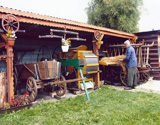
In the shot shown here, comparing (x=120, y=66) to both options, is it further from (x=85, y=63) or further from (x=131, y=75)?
(x=85, y=63)

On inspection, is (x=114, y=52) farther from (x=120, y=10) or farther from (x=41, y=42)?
(x=120, y=10)

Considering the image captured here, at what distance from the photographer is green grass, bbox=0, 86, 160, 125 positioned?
148 inches

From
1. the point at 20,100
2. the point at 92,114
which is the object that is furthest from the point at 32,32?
the point at 92,114

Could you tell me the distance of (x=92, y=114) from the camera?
165 inches

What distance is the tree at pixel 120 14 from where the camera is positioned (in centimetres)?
1941

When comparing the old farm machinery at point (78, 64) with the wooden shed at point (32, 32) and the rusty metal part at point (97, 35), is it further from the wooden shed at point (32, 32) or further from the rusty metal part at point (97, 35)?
the rusty metal part at point (97, 35)

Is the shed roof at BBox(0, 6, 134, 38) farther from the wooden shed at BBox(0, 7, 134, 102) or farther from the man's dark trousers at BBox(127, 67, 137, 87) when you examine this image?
the man's dark trousers at BBox(127, 67, 137, 87)

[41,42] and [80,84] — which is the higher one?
[41,42]

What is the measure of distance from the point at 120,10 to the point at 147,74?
507 inches

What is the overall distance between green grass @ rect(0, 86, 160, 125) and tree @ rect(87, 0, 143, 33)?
615 inches

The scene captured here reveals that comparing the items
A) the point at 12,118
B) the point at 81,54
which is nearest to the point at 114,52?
the point at 81,54

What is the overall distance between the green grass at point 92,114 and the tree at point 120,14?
51.2 feet

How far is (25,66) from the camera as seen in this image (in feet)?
18.9

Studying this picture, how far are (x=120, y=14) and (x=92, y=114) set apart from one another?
17746 millimetres
